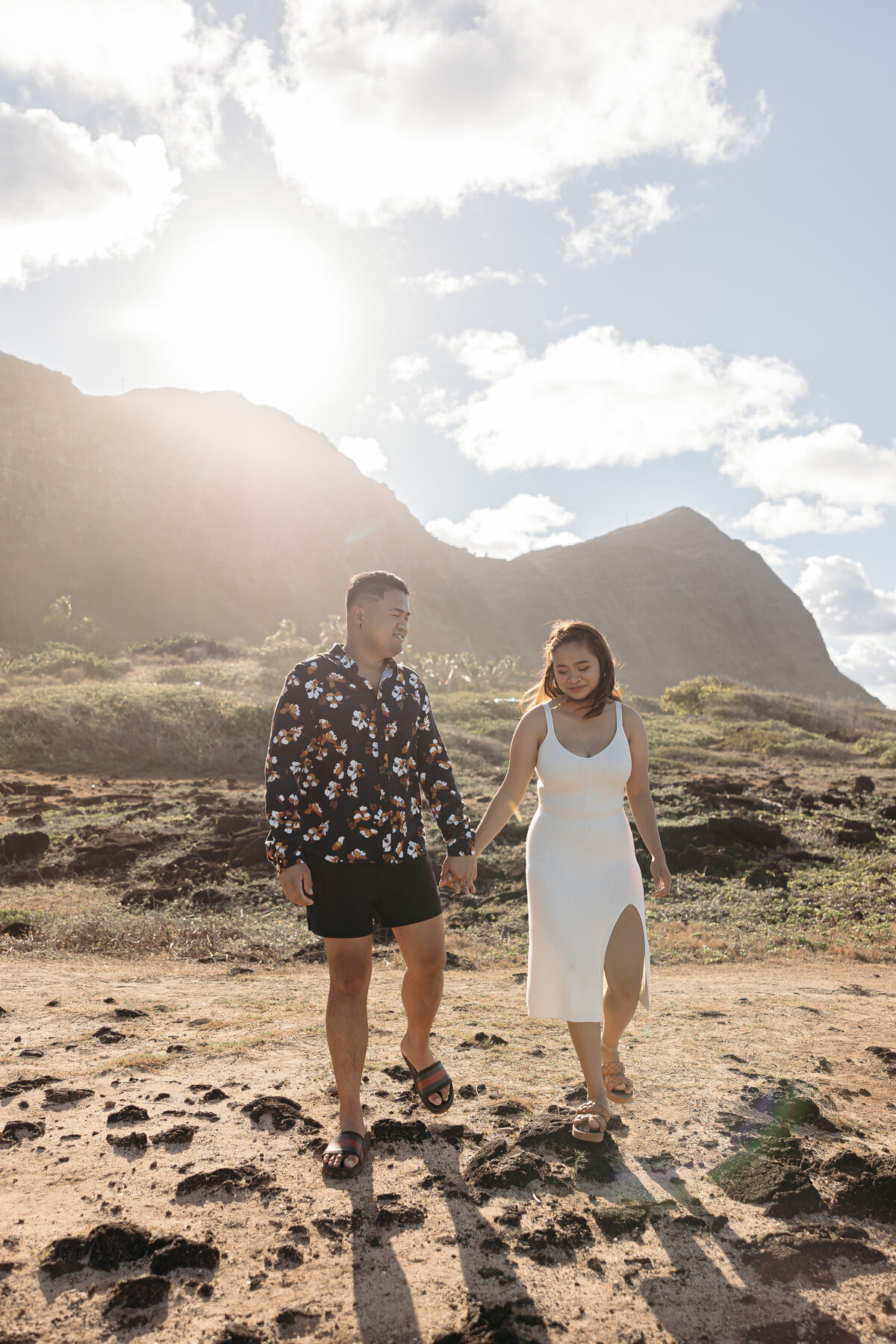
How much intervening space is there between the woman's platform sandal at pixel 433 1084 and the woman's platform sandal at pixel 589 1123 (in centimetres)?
44

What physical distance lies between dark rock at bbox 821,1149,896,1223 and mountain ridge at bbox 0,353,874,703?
54970mm

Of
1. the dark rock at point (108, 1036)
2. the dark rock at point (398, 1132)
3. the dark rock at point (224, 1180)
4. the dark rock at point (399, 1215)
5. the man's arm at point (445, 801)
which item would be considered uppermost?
the man's arm at point (445, 801)

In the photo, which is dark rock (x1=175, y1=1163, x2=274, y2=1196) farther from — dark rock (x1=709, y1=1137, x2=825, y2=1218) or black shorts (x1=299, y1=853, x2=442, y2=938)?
dark rock (x1=709, y1=1137, x2=825, y2=1218)

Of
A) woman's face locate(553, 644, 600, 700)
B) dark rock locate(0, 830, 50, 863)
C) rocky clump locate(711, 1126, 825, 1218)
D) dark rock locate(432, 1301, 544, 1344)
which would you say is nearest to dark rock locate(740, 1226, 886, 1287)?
rocky clump locate(711, 1126, 825, 1218)

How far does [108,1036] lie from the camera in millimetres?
3822

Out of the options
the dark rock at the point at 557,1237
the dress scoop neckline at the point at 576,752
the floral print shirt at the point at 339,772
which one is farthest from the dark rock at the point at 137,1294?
the dress scoop neckline at the point at 576,752

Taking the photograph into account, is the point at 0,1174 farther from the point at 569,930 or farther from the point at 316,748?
the point at 569,930

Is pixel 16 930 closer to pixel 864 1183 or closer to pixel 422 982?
pixel 422 982

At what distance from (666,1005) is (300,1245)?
116 inches

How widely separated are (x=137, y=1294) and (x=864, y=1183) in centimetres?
204

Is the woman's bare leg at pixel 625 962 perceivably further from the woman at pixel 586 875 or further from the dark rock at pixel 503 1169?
the dark rock at pixel 503 1169

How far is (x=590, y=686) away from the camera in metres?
3.06

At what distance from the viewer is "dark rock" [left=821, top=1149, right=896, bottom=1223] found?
2359 mm

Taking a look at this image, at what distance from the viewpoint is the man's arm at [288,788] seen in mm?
2686
